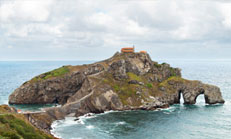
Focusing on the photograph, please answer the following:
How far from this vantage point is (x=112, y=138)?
266ft

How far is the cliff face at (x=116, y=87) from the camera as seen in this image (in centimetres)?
12000

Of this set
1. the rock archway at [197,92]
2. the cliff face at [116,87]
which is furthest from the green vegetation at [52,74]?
the rock archway at [197,92]

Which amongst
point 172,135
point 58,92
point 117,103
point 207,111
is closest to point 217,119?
point 207,111

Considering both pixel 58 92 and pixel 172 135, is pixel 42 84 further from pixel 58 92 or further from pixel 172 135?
pixel 172 135

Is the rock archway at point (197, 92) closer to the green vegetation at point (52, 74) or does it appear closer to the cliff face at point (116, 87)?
the cliff face at point (116, 87)

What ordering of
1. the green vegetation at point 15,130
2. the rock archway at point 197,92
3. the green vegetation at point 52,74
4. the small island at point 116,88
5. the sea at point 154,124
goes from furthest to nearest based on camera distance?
the green vegetation at point 52,74, the rock archway at point 197,92, the small island at point 116,88, the sea at point 154,124, the green vegetation at point 15,130

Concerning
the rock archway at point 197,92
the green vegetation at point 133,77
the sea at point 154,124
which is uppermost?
the green vegetation at point 133,77

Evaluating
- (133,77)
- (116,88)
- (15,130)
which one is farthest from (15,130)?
(133,77)

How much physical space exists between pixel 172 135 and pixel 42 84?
8355cm

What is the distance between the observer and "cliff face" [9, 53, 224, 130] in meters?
120

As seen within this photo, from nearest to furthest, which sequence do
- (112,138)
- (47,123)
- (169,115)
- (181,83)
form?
1. (112,138)
2. (47,123)
3. (169,115)
4. (181,83)

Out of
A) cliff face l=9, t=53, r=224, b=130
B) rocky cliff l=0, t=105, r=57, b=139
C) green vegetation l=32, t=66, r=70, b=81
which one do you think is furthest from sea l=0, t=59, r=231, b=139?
green vegetation l=32, t=66, r=70, b=81

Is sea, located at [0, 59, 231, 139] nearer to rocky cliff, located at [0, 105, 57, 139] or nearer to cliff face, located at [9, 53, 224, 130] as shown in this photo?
cliff face, located at [9, 53, 224, 130]

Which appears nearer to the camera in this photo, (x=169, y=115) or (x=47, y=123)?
(x=47, y=123)
